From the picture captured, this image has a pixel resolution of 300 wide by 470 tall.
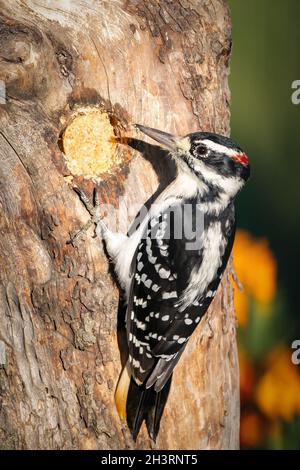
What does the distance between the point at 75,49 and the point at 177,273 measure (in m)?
1.14

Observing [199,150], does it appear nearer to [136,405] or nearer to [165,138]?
[165,138]

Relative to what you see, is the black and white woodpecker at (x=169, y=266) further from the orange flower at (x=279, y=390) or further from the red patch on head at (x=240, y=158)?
the orange flower at (x=279, y=390)

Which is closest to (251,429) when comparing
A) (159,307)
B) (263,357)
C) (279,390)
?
(279,390)

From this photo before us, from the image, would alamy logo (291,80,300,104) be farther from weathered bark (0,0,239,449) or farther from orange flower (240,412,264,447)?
orange flower (240,412,264,447)

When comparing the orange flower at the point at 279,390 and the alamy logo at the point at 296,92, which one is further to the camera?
the orange flower at the point at 279,390

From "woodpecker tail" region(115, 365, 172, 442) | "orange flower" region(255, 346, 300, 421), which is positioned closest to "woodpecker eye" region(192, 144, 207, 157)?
"woodpecker tail" region(115, 365, 172, 442)

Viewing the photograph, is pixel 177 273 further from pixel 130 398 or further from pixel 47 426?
pixel 47 426

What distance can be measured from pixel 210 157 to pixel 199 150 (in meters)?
0.07

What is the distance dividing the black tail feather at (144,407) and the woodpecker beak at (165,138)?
112 cm

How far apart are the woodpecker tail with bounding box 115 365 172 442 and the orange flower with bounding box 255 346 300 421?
1550 mm

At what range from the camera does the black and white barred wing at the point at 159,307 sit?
268 centimetres

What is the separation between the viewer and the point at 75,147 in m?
2.68

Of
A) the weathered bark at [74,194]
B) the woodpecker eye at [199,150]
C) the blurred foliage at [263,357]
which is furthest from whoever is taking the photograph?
the blurred foliage at [263,357]

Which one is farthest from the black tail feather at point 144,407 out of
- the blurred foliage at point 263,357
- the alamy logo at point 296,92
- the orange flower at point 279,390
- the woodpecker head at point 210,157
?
the alamy logo at point 296,92
